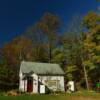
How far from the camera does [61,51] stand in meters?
44.2

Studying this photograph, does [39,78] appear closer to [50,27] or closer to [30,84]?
[30,84]

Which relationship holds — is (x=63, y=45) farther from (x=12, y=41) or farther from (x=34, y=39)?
(x=12, y=41)

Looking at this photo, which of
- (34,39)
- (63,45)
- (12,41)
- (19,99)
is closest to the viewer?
(19,99)

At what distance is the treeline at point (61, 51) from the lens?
119ft

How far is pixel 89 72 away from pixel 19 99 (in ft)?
73.4

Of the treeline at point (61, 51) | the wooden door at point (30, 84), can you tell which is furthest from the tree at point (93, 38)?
the wooden door at point (30, 84)

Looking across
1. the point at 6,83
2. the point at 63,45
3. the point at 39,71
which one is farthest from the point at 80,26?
the point at 6,83

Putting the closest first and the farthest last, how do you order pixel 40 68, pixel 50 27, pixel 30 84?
pixel 30 84 < pixel 40 68 < pixel 50 27

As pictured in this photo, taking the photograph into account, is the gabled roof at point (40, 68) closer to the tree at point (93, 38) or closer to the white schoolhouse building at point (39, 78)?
the white schoolhouse building at point (39, 78)

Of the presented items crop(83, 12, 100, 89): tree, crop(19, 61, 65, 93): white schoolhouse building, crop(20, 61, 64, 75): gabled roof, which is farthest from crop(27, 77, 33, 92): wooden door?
crop(83, 12, 100, 89): tree

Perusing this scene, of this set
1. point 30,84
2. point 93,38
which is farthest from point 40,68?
point 93,38

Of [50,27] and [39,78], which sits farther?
[50,27]

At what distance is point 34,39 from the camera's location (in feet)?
168

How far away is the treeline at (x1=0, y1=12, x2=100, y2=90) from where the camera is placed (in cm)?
3619
